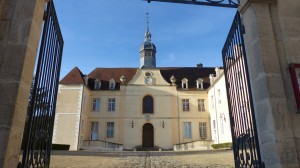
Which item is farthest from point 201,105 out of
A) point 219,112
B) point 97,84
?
point 97,84

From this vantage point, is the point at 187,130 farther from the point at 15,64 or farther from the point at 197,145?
the point at 15,64

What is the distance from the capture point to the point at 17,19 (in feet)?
10.8

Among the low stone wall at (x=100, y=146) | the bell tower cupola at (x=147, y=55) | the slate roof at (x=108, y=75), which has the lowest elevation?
the low stone wall at (x=100, y=146)

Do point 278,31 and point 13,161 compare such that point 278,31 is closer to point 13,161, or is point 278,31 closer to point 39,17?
point 39,17

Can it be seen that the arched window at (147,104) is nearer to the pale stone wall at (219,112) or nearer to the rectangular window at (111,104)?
the rectangular window at (111,104)

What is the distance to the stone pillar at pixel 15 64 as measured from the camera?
2.84m

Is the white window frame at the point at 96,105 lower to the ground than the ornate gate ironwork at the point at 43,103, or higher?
higher

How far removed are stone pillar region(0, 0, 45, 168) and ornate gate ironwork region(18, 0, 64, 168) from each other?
267 mm

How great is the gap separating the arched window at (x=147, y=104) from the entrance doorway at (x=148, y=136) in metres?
1.46

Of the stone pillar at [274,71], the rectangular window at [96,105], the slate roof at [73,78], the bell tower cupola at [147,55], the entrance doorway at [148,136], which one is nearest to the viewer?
the stone pillar at [274,71]

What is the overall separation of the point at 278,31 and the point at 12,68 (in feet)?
12.5

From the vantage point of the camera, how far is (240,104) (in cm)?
445

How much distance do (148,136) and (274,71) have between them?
2290cm

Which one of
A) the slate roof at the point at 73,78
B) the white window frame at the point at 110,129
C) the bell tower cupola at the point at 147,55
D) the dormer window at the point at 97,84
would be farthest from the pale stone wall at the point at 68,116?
the bell tower cupola at the point at 147,55
